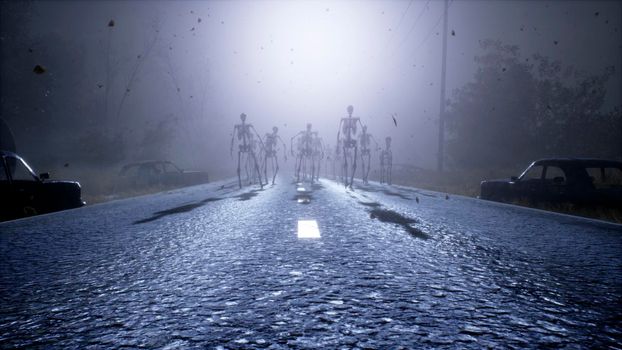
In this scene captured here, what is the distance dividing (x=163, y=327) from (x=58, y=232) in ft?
15.9

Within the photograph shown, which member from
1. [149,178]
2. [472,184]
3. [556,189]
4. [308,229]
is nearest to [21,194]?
[308,229]

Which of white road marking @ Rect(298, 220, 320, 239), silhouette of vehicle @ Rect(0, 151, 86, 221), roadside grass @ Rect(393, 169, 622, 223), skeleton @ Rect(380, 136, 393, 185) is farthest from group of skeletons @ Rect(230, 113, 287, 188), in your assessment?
white road marking @ Rect(298, 220, 320, 239)

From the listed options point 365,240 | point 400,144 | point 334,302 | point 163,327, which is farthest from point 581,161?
point 400,144

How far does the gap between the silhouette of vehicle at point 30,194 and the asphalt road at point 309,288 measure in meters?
2.44

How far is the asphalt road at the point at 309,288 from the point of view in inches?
79.9

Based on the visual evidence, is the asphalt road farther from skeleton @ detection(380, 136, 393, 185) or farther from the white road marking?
skeleton @ detection(380, 136, 393, 185)

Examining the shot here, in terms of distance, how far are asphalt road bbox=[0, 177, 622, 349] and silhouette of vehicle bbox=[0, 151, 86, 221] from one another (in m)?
2.44

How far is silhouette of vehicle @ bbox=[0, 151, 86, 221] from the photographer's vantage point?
8031mm

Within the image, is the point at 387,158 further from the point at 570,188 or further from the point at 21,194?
the point at 21,194

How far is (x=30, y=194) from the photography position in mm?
8508

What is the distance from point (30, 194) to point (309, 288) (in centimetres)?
808

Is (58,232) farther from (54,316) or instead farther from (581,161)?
(581,161)

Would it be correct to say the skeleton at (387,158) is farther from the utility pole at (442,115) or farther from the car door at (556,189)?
the car door at (556,189)

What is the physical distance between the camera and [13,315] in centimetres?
241
